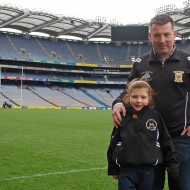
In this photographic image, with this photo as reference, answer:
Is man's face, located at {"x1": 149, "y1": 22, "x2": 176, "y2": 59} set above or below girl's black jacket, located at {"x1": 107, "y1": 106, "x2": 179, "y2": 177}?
above

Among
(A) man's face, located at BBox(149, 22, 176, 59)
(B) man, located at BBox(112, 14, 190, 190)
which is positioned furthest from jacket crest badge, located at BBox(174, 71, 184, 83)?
(A) man's face, located at BBox(149, 22, 176, 59)

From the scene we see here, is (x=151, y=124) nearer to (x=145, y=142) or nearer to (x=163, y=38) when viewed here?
(x=145, y=142)

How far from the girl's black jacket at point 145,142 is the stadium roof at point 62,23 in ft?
160

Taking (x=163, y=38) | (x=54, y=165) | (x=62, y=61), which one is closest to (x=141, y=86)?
(x=163, y=38)

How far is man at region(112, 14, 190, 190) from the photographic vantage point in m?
3.68

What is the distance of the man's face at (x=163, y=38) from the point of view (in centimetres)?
365

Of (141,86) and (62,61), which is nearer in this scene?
(141,86)

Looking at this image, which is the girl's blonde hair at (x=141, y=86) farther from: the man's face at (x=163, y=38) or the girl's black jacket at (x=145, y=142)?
the man's face at (x=163, y=38)

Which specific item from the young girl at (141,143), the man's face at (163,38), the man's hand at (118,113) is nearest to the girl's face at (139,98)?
the young girl at (141,143)

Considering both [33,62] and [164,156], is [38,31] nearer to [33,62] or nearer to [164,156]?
[33,62]

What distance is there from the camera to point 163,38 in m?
3.67

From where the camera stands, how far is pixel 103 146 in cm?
1198

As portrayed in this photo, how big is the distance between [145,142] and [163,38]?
3.37 feet

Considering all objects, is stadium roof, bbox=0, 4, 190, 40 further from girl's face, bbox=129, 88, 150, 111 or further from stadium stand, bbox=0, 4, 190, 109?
girl's face, bbox=129, 88, 150, 111
